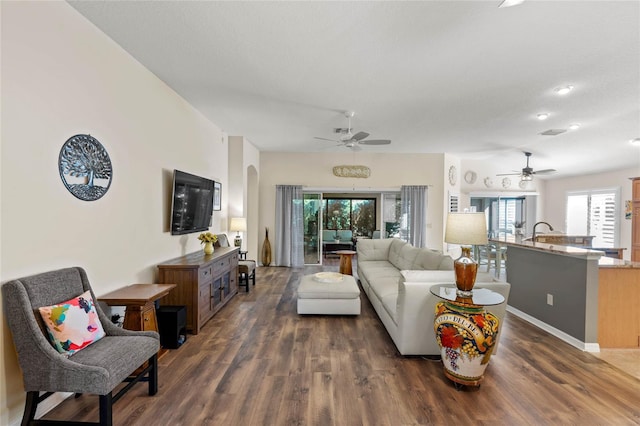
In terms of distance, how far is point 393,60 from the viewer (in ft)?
9.62

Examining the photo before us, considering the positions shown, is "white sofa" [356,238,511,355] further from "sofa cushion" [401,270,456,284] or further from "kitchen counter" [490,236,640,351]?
"kitchen counter" [490,236,640,351]

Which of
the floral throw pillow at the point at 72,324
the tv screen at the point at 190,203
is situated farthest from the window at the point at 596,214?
the floral throw pillow at the point at 72,324

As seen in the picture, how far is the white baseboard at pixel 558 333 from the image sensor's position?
307 centimetres

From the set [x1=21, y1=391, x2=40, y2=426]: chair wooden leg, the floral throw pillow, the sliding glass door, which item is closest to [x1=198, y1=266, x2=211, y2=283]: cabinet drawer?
the floral throw pillow

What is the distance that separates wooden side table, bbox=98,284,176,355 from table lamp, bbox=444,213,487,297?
2.68 metres

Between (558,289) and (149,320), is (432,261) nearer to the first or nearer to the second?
(558,289)

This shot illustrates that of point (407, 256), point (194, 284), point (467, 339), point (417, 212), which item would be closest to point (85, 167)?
point (194, 284)

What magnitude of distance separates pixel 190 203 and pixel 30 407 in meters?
2.62

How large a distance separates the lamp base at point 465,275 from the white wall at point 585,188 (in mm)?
6766

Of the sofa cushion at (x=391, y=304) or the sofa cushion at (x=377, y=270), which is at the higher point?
the sofa cushion at (x=377, y=270)

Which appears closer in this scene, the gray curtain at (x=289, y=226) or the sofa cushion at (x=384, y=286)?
the sofa cushion at (x=384, y=286)

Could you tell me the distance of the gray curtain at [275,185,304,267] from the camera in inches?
290

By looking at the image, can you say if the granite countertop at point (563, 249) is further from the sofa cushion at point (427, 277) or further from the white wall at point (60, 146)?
the white wall at point (60, 146)

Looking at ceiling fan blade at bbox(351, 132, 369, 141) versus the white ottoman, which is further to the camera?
ceiling fan blade at bbox(351, 132, 369, 141)
